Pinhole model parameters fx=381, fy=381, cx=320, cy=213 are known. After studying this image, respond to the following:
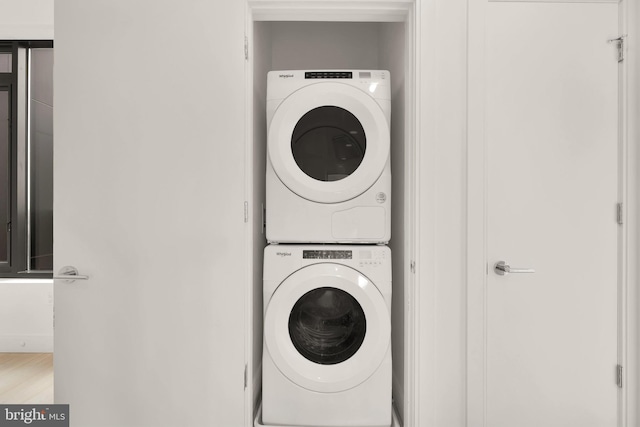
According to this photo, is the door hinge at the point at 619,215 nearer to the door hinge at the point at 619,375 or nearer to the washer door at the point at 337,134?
the door hinge at the point at 619,375

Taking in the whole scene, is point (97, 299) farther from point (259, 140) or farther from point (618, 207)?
point (618, 207)

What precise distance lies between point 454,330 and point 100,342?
1.48 meters

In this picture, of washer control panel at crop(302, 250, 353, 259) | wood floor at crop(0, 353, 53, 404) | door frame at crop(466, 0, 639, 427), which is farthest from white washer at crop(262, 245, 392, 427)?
wood floor at crop(0, 353, 53, 404)

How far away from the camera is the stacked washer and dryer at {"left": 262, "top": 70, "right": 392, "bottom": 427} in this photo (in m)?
1.67

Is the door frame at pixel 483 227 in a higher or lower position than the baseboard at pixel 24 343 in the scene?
higher

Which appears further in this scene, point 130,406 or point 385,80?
point 385,80

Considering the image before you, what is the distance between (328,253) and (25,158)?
110 inches

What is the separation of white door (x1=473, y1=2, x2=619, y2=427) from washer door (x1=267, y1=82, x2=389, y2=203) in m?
0.50

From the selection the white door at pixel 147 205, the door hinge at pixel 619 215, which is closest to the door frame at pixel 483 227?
the door hinge at pixel 619 215

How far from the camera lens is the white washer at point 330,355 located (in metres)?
1.67

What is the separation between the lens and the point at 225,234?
1579 mm

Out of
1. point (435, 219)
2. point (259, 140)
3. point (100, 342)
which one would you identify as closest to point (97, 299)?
point (100, 342)

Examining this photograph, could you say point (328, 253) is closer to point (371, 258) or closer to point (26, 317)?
point (371, 258)

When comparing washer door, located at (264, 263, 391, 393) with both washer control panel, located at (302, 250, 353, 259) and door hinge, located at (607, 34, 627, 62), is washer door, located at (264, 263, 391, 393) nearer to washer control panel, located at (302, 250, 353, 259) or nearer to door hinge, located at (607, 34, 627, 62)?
washer control panel, located at (302, 250, 353, 259)
